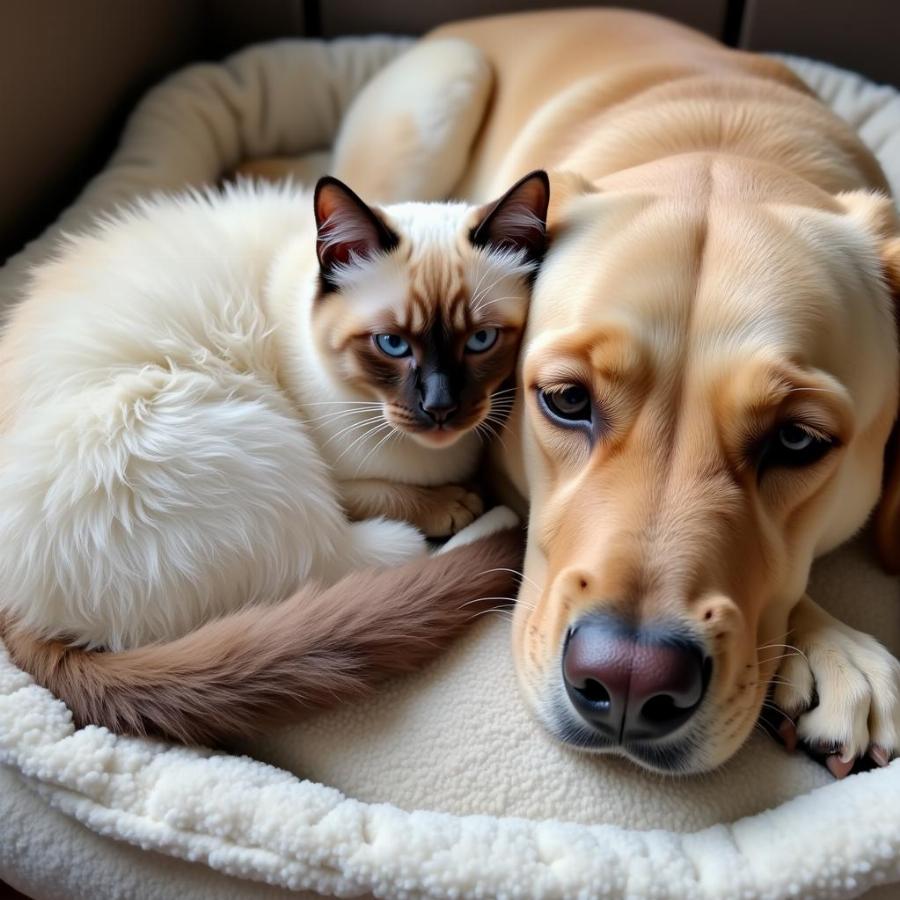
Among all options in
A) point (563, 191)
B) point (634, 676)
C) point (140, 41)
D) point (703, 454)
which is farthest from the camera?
point (140, 41)

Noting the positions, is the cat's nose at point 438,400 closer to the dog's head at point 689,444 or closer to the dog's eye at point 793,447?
the dog's head at point 689,444

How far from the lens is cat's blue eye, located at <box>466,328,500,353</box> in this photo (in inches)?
49.7

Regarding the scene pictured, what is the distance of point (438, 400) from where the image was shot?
121 centimetres

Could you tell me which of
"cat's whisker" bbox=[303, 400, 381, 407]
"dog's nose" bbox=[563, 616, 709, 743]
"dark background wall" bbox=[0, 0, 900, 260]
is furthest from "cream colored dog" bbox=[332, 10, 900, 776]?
"dark background wall" bbox=[0, 0, 900, 260]

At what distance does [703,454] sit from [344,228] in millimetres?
580

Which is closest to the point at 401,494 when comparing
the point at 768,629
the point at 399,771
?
the point at 399,771

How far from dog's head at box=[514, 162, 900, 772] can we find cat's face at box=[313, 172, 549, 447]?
73 mm

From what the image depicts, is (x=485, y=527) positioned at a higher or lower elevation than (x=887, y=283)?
lower

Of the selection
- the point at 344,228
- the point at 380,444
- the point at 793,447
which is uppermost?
the point at 344,228

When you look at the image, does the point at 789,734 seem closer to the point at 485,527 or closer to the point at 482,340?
the point at 485,527

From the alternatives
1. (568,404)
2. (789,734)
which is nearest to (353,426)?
(568,404)

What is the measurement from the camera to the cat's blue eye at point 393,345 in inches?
50.4

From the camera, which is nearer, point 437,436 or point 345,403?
point 437,436

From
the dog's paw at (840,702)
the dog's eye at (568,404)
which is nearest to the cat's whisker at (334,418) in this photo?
the dog's eye at (568,404)
